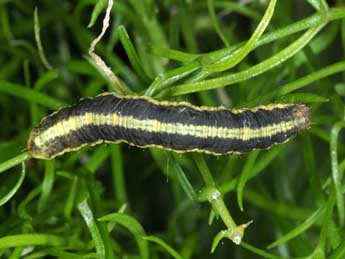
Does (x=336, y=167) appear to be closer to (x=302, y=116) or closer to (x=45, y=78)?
(x=302, y=116)

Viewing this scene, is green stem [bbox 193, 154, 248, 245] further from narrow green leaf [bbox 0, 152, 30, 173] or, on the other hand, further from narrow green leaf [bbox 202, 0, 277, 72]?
narrow green leaf [bbox 0, 152, 30, 173]

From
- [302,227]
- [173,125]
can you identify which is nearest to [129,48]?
[173,125]

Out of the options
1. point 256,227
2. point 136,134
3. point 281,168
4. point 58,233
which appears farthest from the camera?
point 256,227

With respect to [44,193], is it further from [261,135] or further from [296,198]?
[296,198]

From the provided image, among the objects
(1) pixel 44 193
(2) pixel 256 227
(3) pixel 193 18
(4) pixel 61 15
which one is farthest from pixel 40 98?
(2) pixel 256 227

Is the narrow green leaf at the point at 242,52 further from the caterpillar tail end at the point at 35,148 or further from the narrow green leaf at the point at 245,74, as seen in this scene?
the caterpillar tail end at the point at 35,148

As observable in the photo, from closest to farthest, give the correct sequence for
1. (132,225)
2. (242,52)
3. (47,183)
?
(242,52)
(132,225)
(47,183)

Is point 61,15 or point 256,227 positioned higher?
point 61,15
